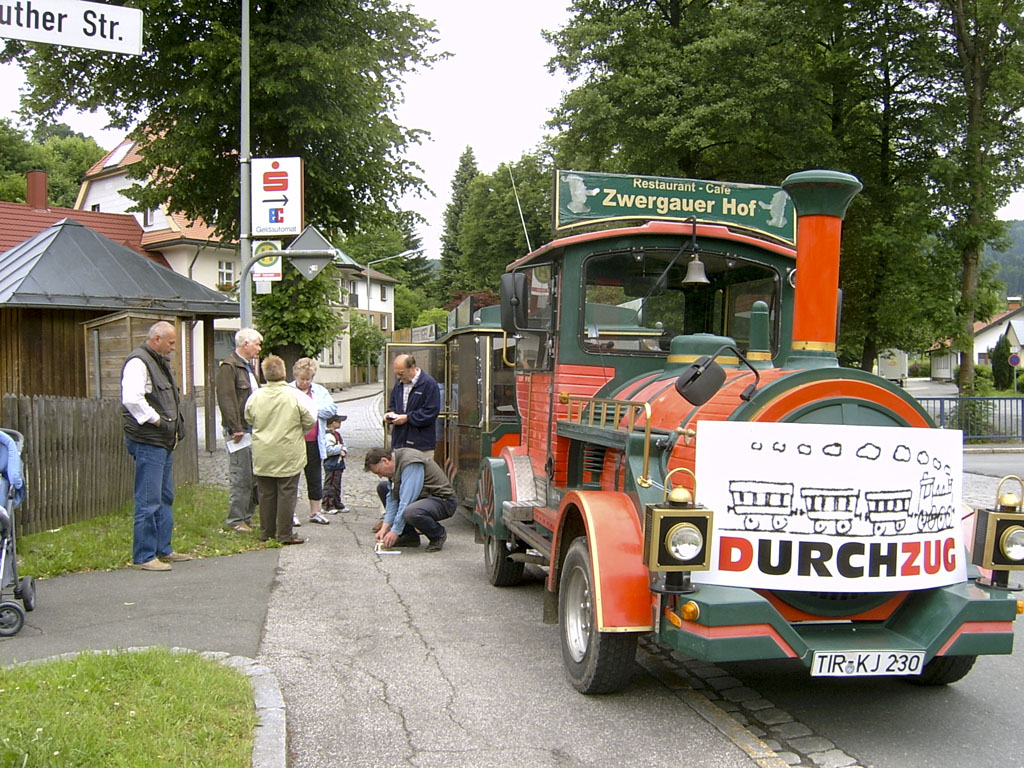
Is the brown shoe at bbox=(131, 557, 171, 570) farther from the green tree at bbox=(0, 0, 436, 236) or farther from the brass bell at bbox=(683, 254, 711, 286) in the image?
the green tree at bbox=(0, 0, 436, 236)

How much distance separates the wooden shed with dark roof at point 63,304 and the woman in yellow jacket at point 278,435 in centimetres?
398

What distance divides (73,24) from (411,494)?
4757 mm

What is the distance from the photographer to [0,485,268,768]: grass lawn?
3.42 meters

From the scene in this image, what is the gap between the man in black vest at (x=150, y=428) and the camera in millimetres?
6918

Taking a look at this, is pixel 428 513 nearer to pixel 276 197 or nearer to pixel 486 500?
pixel 486 500

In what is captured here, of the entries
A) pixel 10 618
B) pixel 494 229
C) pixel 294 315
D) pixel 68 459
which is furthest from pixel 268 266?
pixel 494 229

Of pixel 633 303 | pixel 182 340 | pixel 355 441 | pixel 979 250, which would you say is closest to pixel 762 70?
pixel 979 250

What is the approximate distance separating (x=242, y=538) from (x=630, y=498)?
201 inches

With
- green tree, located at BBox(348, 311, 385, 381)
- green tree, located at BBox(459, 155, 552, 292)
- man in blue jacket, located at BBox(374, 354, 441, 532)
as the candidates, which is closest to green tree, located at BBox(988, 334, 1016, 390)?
green tree, located at BBox(459, 155, 552, 292)

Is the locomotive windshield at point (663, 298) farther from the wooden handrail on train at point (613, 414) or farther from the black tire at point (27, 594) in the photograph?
the black tire at point (27, 594)

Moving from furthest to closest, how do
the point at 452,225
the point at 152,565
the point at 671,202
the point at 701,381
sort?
the point at 452,225 < the point at 152,565 < the point at 671,202 < the point at 701,381

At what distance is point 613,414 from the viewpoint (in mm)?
5262

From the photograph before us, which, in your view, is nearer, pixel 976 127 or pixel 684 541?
pixel 684 541

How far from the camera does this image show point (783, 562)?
400cm
